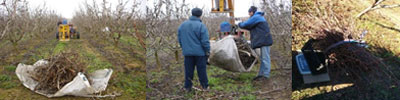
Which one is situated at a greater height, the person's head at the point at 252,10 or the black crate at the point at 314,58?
the person's head at the point at 252,10

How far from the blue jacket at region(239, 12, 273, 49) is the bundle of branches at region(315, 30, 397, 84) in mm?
573

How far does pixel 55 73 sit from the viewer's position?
201 inches

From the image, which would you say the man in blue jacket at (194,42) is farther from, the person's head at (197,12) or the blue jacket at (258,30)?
the blue jacket at (258,30)

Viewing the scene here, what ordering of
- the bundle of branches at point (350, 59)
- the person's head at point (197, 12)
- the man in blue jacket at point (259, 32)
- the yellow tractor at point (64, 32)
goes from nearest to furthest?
the person's head at point (197, 12)
the man in blue jacket at point (259, 32)
the bundle of branches at point (350, 59)
the yellow tractor at point (64, 32)

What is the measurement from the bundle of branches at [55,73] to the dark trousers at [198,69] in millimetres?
3056

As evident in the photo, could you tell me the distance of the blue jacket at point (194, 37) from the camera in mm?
2584

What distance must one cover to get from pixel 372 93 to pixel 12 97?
508 cm

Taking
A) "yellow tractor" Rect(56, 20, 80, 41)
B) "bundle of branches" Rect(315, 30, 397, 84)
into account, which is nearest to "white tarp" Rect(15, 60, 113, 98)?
"bundle of branches" Rect(315, 30, 397, 84)

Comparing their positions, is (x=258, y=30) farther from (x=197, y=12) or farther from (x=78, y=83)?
(x=78, y=83)

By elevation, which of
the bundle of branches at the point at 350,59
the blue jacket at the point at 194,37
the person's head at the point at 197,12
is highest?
the person's head at the point at 197,12

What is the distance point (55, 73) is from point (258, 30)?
3778 millimetres

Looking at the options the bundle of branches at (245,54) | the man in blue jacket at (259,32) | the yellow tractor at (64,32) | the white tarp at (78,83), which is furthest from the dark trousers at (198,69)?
the yellow tractor at (64,32)

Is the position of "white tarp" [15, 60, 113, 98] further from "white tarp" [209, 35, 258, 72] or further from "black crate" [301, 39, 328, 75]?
"black crate" [301, 39, 328, 75]

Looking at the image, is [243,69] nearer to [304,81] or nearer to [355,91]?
[304,81]
